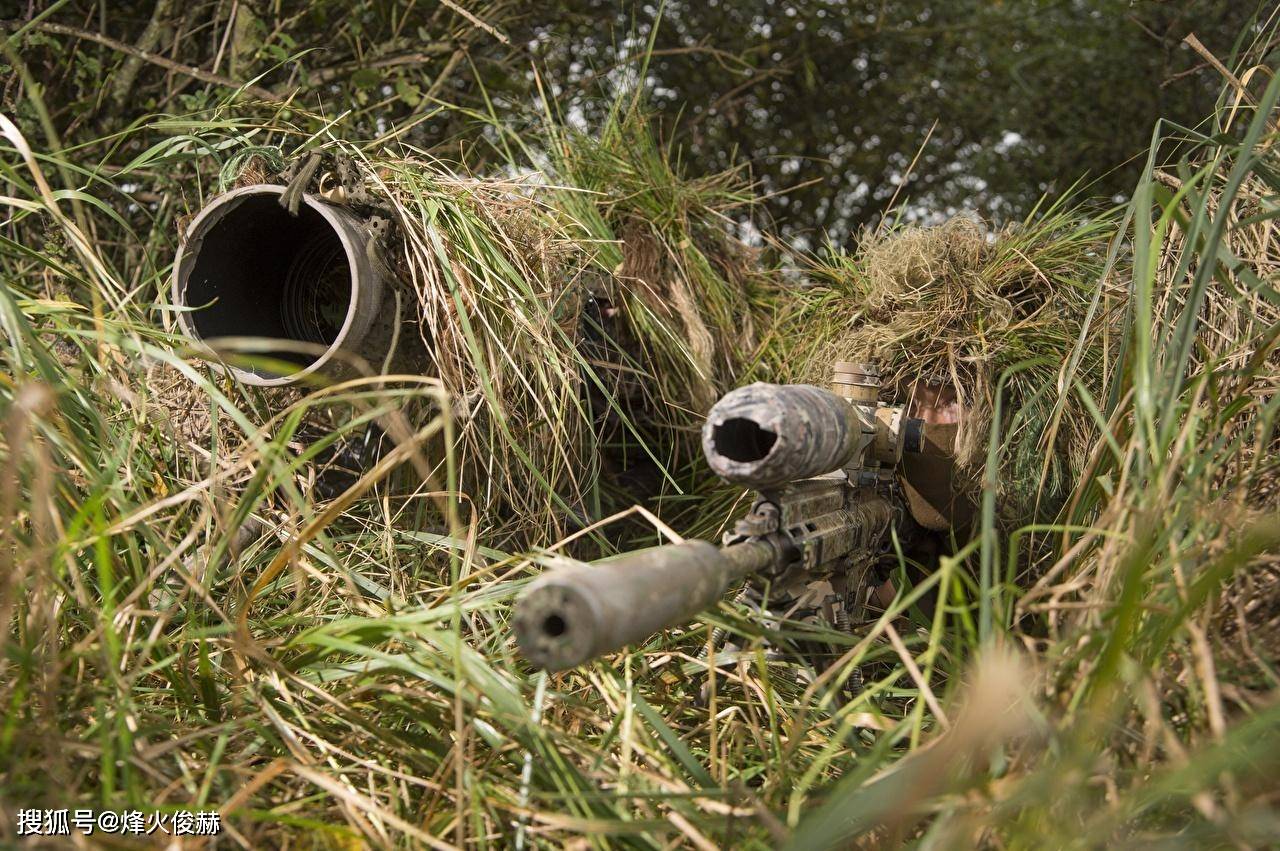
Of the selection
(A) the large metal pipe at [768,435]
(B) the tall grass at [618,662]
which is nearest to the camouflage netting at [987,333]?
(B) the tall grass at [618,662]

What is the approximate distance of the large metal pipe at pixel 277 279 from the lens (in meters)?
1.39

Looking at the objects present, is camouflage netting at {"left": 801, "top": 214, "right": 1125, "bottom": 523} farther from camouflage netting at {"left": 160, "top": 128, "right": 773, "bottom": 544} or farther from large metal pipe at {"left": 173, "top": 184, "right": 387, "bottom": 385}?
large metal pipe at {"left": 173, "top": 184, "right": 387, "bottom": 385}

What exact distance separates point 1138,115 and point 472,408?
11.8 ft

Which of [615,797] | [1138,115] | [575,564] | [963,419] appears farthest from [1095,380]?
[1138,115]

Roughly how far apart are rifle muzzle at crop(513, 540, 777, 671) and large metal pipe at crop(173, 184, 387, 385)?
0.59 m

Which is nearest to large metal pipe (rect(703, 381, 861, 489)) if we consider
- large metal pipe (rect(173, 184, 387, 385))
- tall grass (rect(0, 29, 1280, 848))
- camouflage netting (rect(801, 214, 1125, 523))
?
tall grass (rect(0, 29, 1280, 848))

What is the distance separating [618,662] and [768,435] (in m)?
0.38

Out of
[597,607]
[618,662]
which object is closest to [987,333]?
[618,662]

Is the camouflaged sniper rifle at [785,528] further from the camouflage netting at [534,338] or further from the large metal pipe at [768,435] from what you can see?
the camouflage netting at [534,338]

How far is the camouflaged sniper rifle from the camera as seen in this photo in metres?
0.77

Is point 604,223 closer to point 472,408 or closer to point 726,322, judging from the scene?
point 726,322

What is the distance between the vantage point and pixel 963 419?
66.3 inches

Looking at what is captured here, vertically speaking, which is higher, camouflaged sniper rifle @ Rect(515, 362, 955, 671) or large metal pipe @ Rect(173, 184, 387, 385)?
large metal pipe @ Rect(173, 184, 387, 385)

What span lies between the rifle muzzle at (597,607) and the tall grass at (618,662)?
0.14 m
